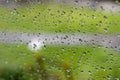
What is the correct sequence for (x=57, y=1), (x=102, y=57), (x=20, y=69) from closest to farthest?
(x=20, y=69) → (x=102, y=57) → (x=57, y=1)

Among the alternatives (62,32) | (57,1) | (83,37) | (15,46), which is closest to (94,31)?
(83,37)

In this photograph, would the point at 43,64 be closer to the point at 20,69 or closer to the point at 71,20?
the point at 20,69

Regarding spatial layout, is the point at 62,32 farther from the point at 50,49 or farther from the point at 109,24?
the point at 109,24

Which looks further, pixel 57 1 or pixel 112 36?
pixel 57 1

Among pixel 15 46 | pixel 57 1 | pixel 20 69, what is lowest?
pixel 20 69

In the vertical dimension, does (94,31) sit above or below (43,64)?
above

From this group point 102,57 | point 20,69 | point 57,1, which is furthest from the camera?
point 57,1
